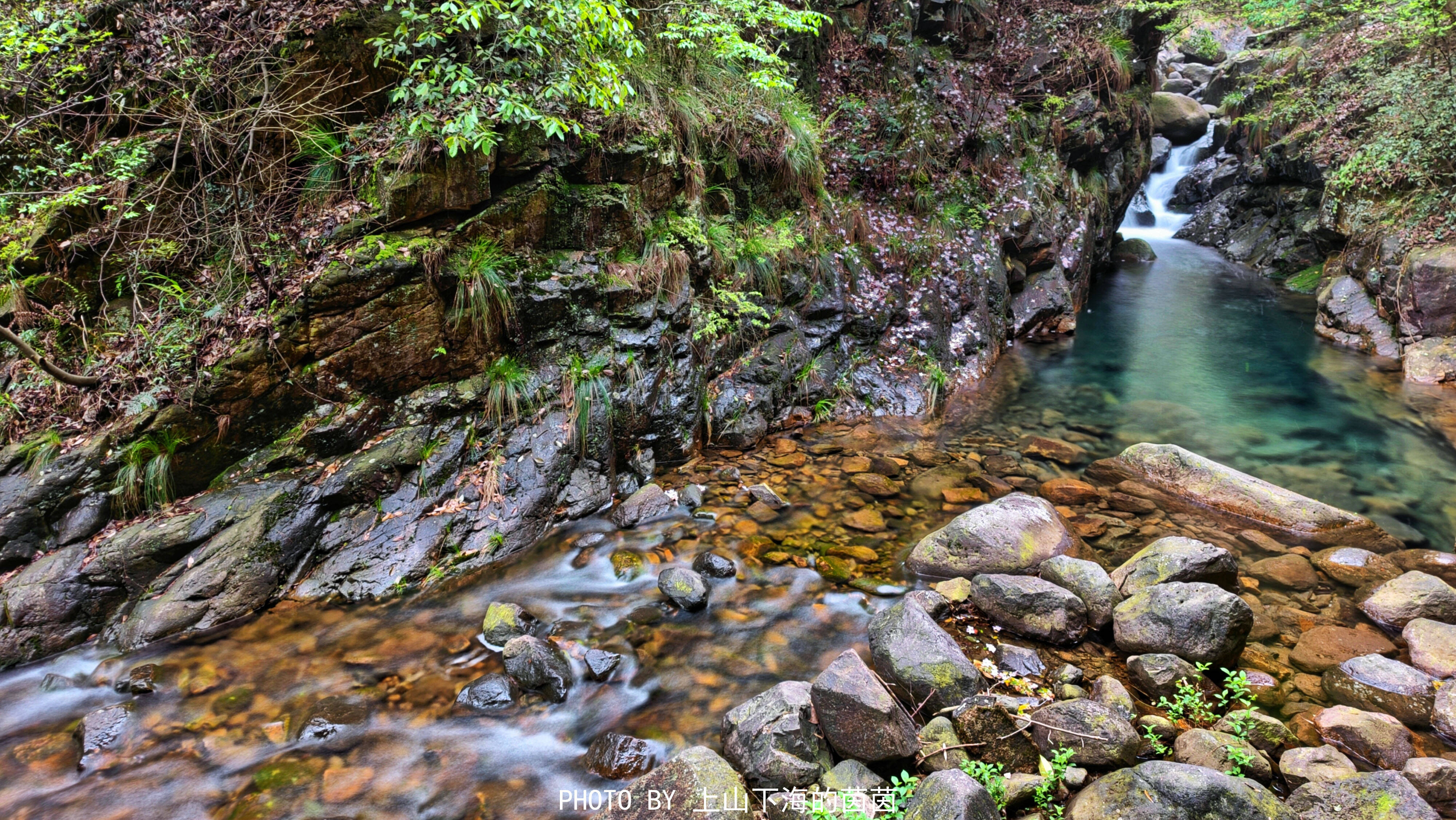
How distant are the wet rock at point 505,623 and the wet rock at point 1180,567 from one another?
397cm

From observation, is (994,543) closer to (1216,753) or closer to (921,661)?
(921,661)

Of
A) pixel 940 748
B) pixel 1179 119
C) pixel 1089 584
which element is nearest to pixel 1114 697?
pixel 1089 584

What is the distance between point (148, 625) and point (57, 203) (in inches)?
123

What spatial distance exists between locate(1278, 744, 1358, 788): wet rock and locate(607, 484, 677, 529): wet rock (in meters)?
4.09

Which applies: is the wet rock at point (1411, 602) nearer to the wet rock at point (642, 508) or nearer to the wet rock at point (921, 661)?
the wet rock at point (921, 661)

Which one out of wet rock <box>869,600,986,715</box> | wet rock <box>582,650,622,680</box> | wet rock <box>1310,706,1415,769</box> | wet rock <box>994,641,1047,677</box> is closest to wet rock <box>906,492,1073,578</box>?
wet rock <box>994,641,1047,677</box>

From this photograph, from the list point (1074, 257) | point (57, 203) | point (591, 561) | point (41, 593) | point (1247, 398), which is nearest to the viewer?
point (41, 593)

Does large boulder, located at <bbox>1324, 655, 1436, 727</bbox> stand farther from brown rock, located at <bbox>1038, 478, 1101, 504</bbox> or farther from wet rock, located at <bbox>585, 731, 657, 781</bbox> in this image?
wet rock, located at <bbox>585, 731, 657, 781</bbox>

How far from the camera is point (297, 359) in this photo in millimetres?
4727

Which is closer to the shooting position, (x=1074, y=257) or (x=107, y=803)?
(x=107, y=803)

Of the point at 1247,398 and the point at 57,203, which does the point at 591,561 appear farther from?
the point at 1247,398

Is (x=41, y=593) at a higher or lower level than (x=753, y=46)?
lower

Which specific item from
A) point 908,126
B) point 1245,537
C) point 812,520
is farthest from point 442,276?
point 908,126

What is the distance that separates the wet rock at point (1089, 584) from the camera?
13.2ft
